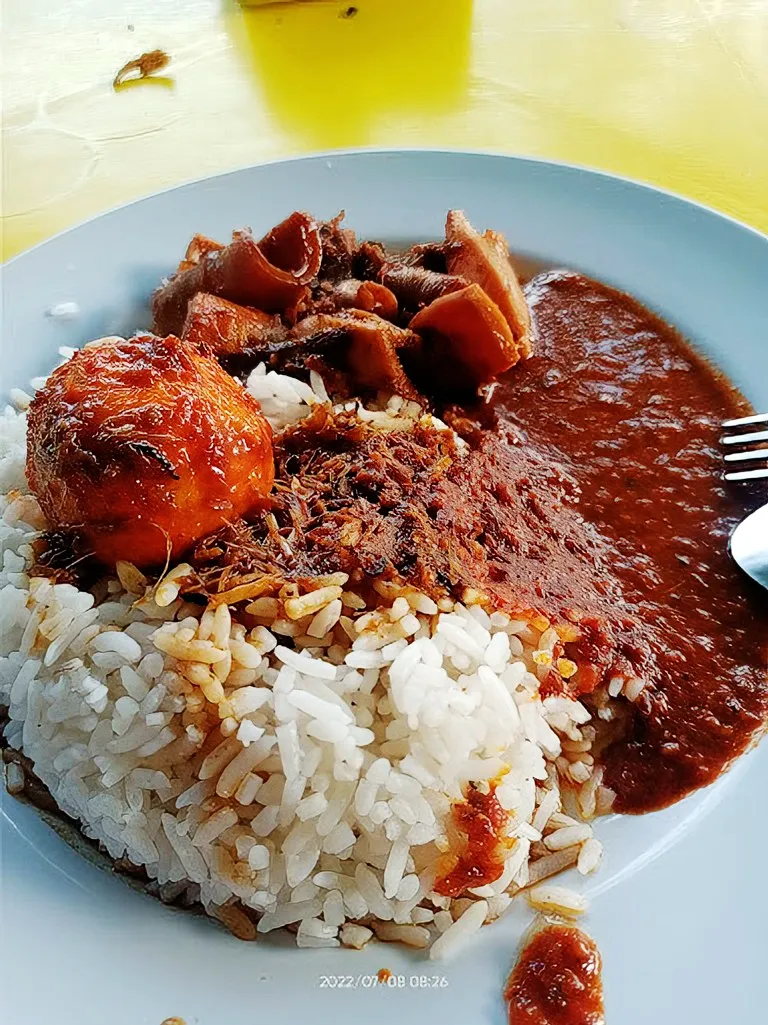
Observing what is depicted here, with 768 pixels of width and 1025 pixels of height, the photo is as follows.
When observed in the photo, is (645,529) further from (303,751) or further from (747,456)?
(303,751)

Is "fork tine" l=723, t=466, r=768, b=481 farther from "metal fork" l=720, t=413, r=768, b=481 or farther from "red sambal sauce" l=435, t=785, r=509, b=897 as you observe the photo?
"red sambal sauce" l=435, t=785, r=509, b=897

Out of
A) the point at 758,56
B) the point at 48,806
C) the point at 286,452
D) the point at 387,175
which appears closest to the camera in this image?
the point at 48,806

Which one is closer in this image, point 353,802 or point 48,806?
point 353,802

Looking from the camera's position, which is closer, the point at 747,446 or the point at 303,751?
Result: the point at 303,751

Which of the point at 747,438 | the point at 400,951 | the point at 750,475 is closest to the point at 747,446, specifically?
the point at 747,438

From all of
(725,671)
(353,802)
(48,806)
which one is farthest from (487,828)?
(48,806)

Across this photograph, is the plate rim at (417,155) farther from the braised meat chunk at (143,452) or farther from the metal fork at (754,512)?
the braised meat chunk at (143,452)

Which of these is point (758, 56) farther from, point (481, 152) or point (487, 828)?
point (487, 828)
